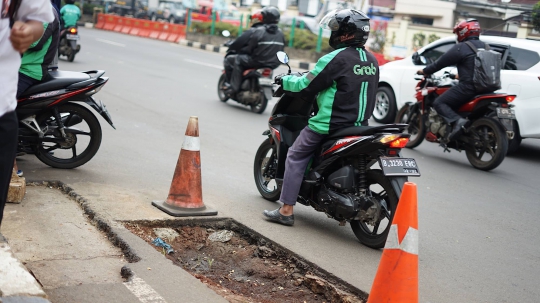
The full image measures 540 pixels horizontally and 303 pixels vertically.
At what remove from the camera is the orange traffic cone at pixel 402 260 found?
3426 millimetres

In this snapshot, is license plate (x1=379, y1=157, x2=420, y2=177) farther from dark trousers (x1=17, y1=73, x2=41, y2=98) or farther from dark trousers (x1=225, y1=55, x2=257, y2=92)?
dark trousers (x1=225, y1=55, x2=257, y2=92)

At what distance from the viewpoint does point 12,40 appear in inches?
107

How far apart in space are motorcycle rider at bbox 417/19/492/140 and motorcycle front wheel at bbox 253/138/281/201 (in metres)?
3.33

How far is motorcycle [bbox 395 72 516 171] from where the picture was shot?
8.44 m

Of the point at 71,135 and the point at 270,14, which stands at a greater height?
the point at 270,14

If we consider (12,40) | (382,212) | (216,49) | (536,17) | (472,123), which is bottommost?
(216,49)

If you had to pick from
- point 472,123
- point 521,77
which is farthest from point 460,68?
point 521,77

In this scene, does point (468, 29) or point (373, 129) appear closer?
point (373, 129)

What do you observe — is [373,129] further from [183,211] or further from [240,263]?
[183,211]

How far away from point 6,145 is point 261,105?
9.19m

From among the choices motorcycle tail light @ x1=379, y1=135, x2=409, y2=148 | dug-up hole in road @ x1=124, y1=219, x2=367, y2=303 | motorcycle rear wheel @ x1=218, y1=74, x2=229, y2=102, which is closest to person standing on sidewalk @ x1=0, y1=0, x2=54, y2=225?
dug-up hole in road @ x1=124, y1=219, x2=367, y2=303

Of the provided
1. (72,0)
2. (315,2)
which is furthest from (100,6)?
(72,0)

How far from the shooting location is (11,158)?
9.51 ft

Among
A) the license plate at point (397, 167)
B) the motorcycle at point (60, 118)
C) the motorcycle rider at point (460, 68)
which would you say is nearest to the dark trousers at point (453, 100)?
the motorcycle rider at point (460, 68)
